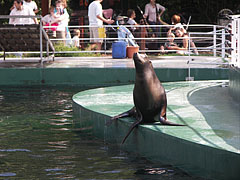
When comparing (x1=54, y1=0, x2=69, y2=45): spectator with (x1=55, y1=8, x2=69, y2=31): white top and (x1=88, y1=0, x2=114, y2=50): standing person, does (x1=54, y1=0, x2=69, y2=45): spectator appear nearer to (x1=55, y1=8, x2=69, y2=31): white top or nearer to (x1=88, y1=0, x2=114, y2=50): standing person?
(x1=55, y1=8, x2=69, y2=31): white top

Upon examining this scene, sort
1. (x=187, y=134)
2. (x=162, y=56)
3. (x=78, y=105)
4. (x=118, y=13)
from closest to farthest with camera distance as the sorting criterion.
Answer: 1. (x=187, y=134)
2. (x=78, y=105)
3. (x=162, y=56)
4. (x=118, y=13)

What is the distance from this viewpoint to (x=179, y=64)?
14977mm

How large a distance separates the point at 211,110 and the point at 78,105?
2002 mm

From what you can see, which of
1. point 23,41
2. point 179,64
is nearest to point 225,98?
point 179,64

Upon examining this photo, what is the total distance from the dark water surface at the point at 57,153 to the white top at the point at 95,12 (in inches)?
284

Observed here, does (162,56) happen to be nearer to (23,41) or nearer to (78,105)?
(23,41)

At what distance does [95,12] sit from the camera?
57.7ft

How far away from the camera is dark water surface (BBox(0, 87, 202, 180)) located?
6203 millimetres

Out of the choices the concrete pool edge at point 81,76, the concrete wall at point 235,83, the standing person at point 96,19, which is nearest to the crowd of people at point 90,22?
the standing person at point 96,19

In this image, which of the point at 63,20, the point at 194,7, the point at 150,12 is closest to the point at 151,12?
the point at 150,12

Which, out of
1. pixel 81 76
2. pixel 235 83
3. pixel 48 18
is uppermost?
pixel 48 18

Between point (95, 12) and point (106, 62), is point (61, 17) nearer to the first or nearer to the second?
point (95, 12)

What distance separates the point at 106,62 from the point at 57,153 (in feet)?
29.0

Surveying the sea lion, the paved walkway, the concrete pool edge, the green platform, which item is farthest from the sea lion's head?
the paved walkway
